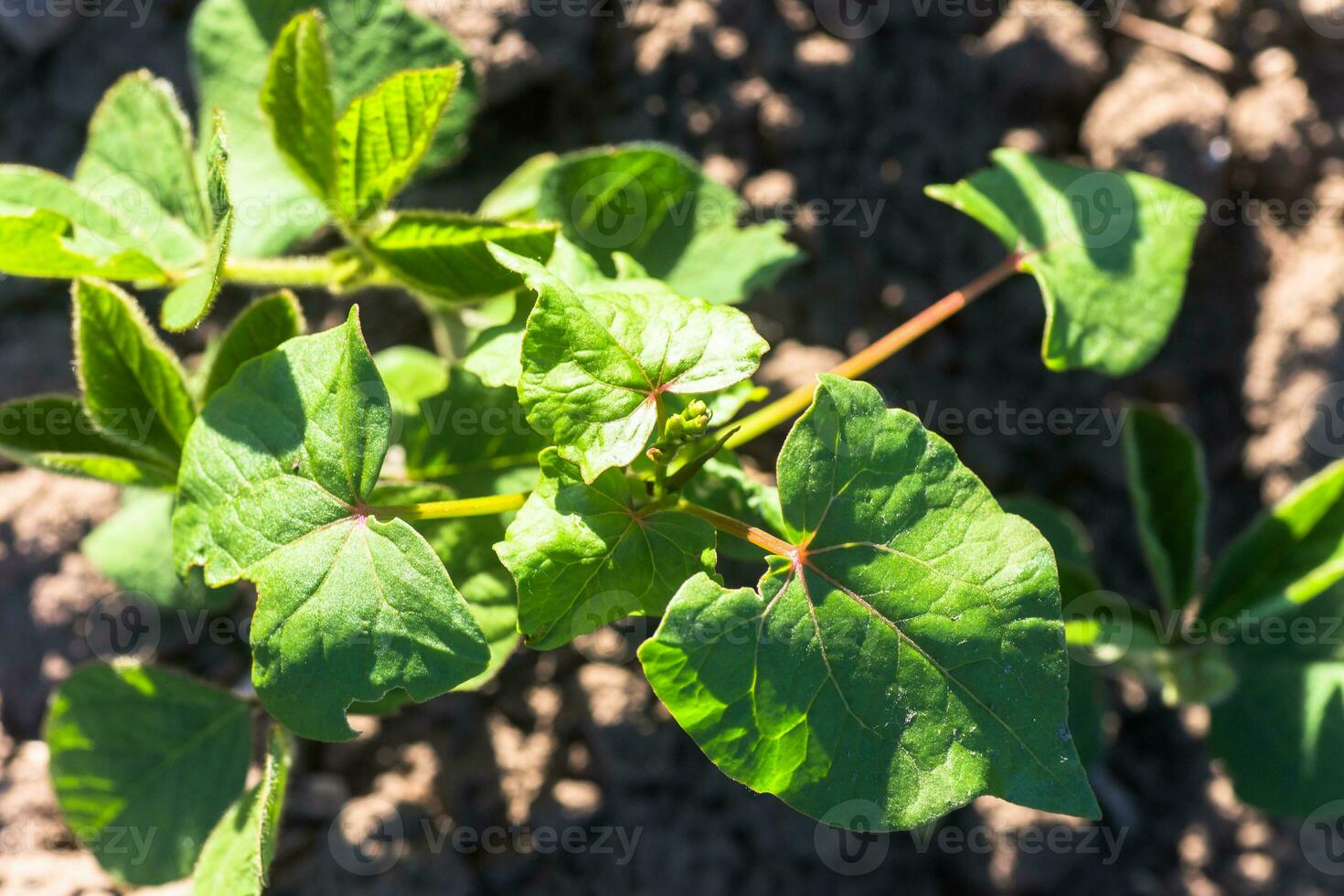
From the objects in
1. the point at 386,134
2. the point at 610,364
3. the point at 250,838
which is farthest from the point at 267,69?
the point at 250,838

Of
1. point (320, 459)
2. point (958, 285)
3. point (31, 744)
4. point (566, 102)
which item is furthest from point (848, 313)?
point (31, 744)

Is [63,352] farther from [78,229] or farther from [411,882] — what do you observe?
[411,882]

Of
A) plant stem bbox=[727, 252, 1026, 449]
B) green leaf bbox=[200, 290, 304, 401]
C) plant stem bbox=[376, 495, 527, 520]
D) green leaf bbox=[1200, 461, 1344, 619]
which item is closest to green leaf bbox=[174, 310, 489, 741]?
plant stem bbox=[376, 495, 527, 520]

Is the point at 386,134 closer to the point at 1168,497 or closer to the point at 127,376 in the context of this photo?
the point at 127,376

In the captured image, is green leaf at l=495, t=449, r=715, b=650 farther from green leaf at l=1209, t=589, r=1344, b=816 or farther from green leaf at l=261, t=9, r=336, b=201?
green leaf at l=1209, t=589, r=1344, b=816

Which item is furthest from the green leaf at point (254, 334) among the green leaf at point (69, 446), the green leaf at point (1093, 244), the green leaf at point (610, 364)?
the green leaf at point (1093, 244)

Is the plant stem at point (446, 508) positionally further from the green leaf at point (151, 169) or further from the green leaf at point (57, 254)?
the green leaf at point (151, 169)
